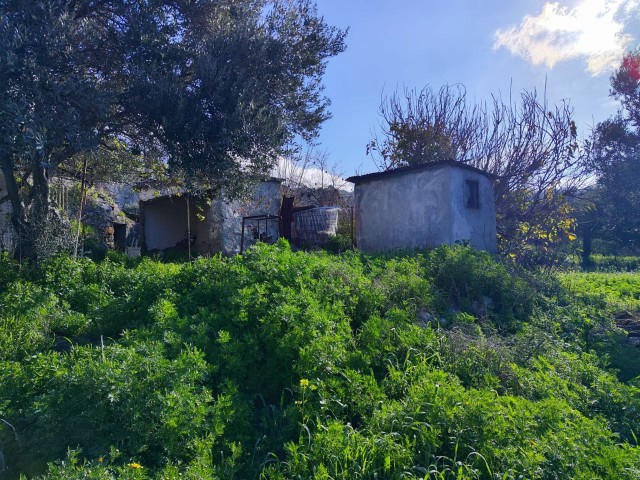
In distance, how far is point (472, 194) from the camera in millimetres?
11109

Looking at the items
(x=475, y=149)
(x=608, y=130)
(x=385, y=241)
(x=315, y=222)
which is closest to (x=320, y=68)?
(x=385, y=241)

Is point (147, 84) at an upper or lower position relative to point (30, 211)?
upper

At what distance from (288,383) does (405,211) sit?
776 cm

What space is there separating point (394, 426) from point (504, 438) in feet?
2.40

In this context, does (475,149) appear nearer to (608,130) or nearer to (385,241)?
(385,241)

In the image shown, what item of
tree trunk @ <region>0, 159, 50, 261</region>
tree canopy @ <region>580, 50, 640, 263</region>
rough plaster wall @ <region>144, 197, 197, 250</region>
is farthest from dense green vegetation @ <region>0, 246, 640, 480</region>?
tree canopy @ <region>580, 50, 640, 263</region>

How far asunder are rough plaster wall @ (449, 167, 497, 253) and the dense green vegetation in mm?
4571

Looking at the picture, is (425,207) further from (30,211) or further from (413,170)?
(30,211)

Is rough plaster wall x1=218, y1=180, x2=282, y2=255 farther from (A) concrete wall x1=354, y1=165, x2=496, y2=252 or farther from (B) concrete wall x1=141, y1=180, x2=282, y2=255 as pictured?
(A) concrete wall x1=354, y1=165, x2=496, y2=252

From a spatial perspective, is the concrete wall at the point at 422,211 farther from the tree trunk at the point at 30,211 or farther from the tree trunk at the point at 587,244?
the tree trunk at the point at 587,244

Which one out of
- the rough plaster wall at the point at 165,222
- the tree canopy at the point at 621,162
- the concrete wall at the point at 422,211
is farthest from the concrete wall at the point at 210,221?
the tree canopy at the point at 621,162

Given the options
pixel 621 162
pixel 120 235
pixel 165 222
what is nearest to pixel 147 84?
pixel 120 235

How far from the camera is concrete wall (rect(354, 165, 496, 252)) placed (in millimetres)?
10383

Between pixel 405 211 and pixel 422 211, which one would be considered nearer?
pixel 422 211
